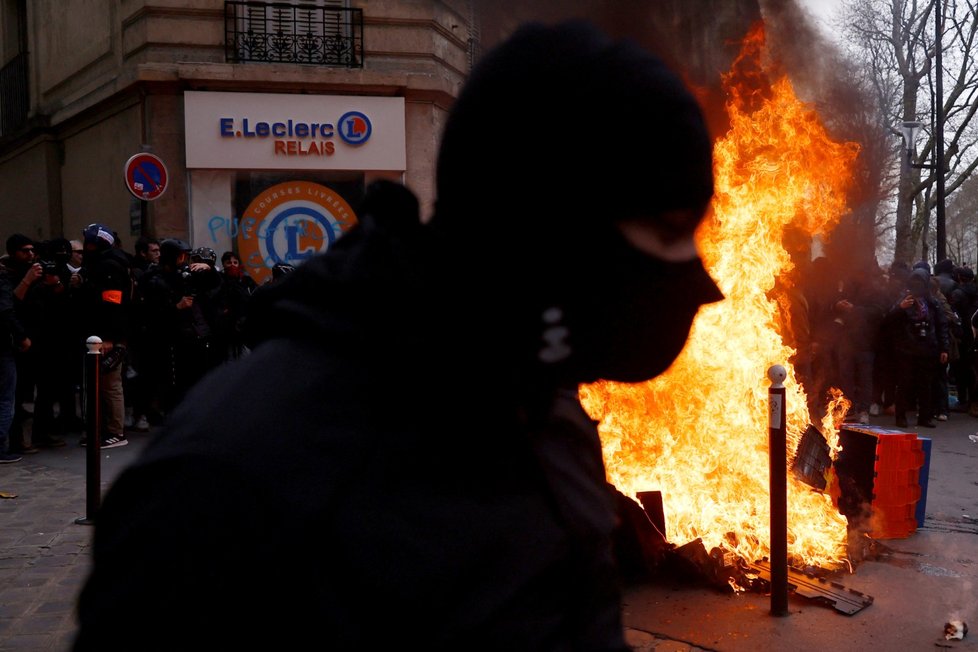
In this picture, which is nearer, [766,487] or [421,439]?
[421,439]

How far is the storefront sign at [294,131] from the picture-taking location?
42.9ft

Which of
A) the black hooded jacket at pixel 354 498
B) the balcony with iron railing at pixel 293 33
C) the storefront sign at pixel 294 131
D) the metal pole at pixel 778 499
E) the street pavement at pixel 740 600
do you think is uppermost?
the balcony with iron railing at pixel 293 33

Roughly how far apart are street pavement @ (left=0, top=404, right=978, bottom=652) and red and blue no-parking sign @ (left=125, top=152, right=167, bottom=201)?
4791mm

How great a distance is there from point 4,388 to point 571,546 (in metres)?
8.03

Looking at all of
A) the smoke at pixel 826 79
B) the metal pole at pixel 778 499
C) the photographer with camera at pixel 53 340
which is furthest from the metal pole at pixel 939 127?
the photographer with camera at pixel 53 340

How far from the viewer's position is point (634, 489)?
505cm

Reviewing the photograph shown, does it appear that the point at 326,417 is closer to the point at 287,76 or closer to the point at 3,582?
the point at 3,582

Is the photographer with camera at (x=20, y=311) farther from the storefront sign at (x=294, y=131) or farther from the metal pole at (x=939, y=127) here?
the metal pole at (x=939, y=127)

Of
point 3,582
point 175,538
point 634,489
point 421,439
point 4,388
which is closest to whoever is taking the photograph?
point 175,538

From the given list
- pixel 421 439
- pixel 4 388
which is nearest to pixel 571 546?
pixel 421 439

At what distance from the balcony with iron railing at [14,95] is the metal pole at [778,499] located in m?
17.2

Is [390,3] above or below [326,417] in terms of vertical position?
above

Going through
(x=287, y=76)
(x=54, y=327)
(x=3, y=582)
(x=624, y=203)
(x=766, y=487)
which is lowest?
(x=3, y=582)

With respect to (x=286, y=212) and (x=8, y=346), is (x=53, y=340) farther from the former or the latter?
(x=286, y=212)
